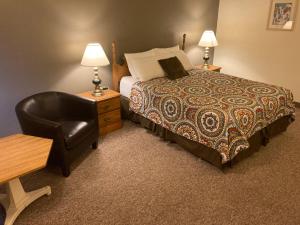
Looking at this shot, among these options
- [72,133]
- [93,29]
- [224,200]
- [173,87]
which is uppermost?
[93,29]

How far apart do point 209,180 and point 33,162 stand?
1.61m

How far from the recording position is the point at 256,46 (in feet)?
14.2

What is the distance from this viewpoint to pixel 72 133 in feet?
7.54

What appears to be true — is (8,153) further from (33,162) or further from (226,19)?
(226,19)

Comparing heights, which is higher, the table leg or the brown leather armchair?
the brown leather armchair

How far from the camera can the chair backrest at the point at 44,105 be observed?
7.75 feet

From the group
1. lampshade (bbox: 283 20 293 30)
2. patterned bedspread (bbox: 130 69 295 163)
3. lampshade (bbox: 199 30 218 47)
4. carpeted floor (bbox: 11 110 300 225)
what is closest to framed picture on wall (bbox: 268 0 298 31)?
lampshade (bbox: 283 20 293 30)

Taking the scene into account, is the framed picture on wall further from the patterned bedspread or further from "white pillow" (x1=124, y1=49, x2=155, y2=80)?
"white pillow" (x1=124, y1=49, x2=155, y2=80)

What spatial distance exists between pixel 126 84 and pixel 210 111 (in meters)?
1.46

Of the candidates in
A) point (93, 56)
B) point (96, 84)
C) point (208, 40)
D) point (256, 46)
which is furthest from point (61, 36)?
point (256, 46)

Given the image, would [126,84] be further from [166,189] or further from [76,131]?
[166,189]

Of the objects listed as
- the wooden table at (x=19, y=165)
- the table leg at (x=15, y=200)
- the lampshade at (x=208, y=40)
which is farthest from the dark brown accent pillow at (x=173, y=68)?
the table leg at (x=15, y=200)

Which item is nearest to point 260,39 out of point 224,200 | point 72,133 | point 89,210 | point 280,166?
point 280,166

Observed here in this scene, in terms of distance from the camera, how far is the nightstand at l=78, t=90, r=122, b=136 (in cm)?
300
